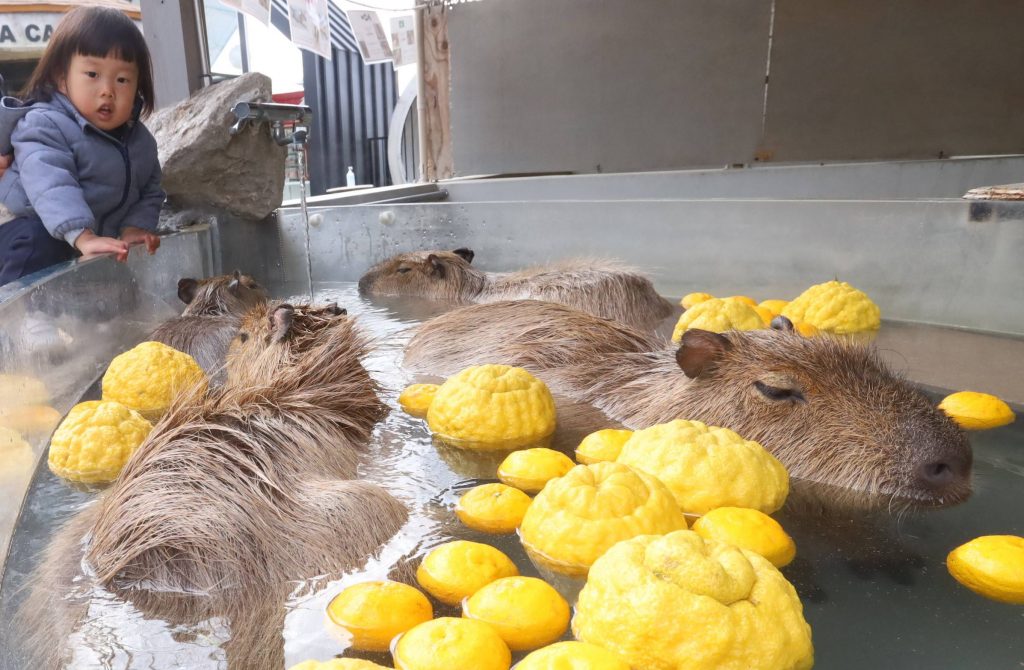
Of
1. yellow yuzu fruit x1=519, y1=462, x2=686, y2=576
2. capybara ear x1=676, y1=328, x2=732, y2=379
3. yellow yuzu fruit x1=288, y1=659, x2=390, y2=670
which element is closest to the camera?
yellow yuzu fruit x1=288, y1=659, x2=390, y2=670

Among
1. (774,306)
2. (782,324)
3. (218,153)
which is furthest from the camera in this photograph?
(218,153)

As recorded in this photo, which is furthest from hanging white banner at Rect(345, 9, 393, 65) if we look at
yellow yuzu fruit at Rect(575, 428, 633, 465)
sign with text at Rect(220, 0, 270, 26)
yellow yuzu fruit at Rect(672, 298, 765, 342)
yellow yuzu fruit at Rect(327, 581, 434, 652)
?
yellow yuzu fruit at Rect(327, 581, 434, 652)

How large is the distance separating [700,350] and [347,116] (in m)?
11.0

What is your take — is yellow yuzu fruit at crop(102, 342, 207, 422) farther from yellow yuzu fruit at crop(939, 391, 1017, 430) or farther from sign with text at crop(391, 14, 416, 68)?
sign with text at crop(391, 14, 416, 68)

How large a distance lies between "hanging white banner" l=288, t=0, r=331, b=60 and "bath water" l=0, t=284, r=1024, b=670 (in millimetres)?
5077

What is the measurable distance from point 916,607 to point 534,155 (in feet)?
28.4

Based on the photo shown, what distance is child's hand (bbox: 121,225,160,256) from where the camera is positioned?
357cm

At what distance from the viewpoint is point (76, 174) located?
353 centimetres

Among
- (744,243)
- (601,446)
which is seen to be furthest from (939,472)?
(744,243)

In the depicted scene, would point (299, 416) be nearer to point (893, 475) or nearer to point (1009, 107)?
point (893, 475)

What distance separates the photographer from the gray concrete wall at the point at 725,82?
8055 mm

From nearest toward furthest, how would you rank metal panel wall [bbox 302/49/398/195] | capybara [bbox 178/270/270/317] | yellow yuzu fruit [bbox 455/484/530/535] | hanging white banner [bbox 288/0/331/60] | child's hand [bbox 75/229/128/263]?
yellow yuzu fruit [bbox 455/484/530/535], child's hand [bbox 75/229/128/263], capybara [bbox 178/270/270/317], hanging white banner [bbox 288/0/331/60], metal panel wall [bbox 302/49/398/195]

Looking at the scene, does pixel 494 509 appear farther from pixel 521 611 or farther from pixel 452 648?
pixel 452 648

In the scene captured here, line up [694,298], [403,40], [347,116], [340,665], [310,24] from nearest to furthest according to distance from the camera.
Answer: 1. [340,665]
2. [694,298]
3. [310,24]
4. [403,40]
5. [347,116]
